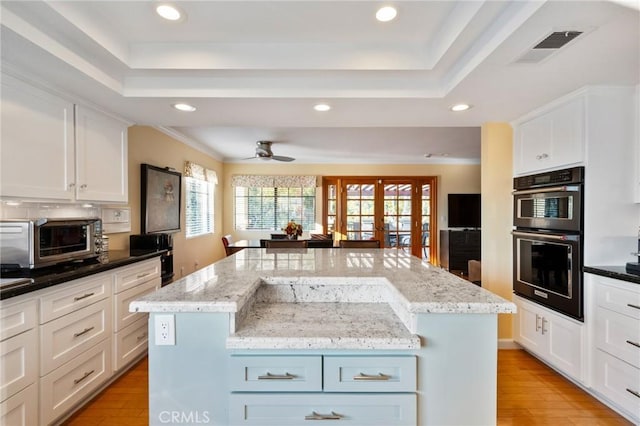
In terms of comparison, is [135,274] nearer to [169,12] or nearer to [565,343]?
[169,12]

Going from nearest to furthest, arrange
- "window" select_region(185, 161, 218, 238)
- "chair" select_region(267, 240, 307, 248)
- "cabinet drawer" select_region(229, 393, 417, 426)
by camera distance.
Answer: "cabinet drawer" select_region(229, 393, 417, 426)
"chair" select_region(267, 240, 307, 248)
"window" select_region(185, 161, 218, 238)

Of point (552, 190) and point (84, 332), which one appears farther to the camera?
point (552, 190)

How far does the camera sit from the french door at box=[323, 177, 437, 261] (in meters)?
6.16

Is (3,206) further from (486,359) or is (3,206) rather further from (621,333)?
(621,333)

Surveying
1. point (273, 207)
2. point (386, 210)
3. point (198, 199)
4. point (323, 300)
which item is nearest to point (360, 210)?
point (386, 210)

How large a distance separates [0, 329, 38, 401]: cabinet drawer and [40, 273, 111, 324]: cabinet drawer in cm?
12

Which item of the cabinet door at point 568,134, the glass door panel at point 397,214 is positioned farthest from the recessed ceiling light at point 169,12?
the glass door panel at point 397,214

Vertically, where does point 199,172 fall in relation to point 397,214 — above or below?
above

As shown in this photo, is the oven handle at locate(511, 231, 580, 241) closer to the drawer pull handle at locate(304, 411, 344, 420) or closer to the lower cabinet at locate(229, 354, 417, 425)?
the lower cabinet at locate(229, 354, 417, 425)

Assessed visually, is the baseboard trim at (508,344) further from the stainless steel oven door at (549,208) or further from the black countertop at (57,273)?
the black countertop at (57,273)

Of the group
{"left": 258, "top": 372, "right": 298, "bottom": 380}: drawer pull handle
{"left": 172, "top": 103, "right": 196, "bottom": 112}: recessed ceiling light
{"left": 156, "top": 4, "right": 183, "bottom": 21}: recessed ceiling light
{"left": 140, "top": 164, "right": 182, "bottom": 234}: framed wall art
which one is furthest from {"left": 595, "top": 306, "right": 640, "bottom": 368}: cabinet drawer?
{"left": 140, "top": 164, "right": 182, "bottom": 234}: framed wall art

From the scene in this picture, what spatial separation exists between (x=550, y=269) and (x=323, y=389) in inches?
86.5

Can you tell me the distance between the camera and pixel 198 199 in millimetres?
4906

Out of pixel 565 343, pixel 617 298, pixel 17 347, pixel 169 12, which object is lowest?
pixel 565 343
